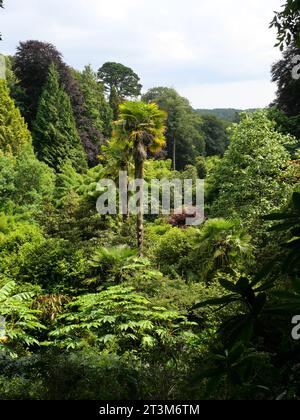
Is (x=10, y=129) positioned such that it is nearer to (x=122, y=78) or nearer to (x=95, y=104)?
(x=95, y=104)

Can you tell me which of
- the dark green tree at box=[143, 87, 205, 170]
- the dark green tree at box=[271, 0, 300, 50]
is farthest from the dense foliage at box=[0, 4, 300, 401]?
the dark green tree at box=[143, 87, 205, 170]

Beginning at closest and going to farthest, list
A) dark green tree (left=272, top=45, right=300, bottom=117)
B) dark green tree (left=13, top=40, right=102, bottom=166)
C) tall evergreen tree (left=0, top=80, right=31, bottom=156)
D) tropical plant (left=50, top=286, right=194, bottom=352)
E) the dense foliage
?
the dense foliage
tropical plant (left=50, top=286, right=194, bottom=352)
dark green tree (left=272, top=45, right=300, bottom=117)
tall evergreen tree (left=0, top=80, right=31, bottom=156)
dark green tree (left=13, top=40, right=102, bottom=166)

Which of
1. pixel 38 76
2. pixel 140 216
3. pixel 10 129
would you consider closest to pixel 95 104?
pixel 38 76

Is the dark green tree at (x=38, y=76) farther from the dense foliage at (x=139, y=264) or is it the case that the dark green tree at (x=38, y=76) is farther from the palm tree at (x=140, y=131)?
the palm tree at (x=140, y=131)

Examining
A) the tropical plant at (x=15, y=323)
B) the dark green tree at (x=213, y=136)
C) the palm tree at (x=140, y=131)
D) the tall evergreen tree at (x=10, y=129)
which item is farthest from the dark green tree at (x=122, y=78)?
the tropical plant at (x=15, y=323)

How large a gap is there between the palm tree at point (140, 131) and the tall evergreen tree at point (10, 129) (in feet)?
41.3

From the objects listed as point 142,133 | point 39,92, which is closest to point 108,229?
point 142,133

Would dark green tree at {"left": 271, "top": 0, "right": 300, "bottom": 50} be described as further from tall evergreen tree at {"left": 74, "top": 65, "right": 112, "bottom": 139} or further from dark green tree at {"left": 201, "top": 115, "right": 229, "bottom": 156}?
dark green tree at {"left": 201, "top": 115, "right": 229, "bottom": 156}

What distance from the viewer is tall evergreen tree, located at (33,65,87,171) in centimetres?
2967

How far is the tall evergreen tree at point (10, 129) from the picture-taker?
86.5 feet

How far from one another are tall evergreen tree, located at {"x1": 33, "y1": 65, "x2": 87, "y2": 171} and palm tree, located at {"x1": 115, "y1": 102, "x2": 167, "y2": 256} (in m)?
14.2

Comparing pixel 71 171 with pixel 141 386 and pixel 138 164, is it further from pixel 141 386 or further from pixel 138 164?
pixel 141 386

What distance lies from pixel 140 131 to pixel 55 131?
16.3 m

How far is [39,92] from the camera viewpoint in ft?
109
